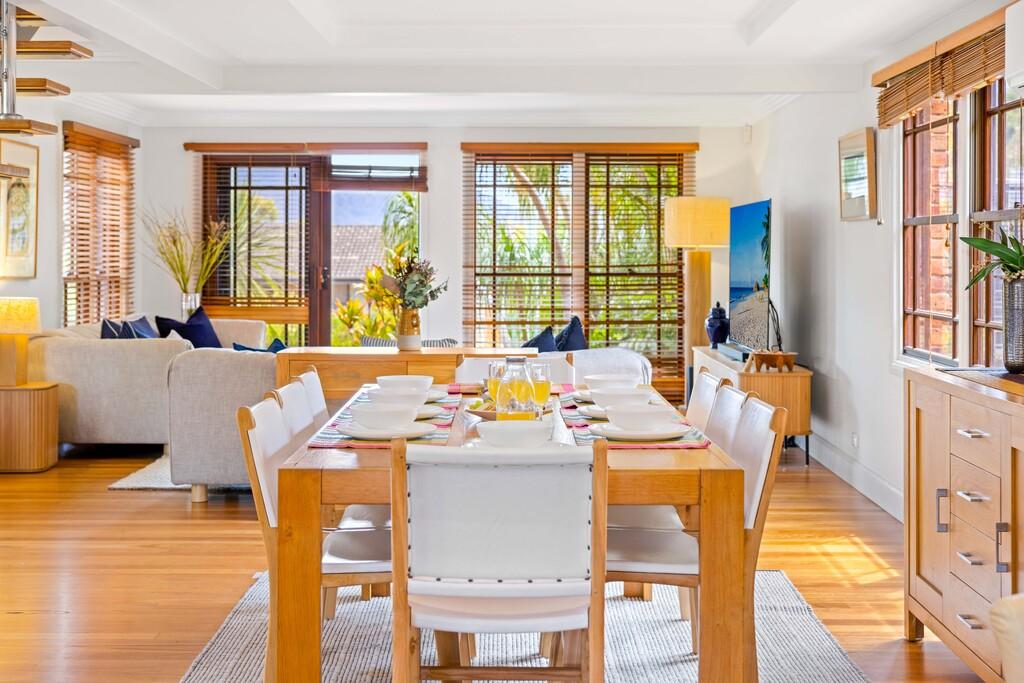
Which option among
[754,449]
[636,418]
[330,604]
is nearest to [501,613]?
[636,418]

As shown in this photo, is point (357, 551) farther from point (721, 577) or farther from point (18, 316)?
point (18, 316)

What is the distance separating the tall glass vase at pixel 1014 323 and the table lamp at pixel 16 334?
5081mm

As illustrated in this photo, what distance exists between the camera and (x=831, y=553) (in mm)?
4379

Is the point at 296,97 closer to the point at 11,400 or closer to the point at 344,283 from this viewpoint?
the point at 344,283

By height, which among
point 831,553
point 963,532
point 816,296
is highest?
point 816,296

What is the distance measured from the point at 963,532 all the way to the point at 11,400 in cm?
523

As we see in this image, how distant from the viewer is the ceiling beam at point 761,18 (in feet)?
15.4

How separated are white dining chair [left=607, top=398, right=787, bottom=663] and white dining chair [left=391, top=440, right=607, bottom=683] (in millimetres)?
413

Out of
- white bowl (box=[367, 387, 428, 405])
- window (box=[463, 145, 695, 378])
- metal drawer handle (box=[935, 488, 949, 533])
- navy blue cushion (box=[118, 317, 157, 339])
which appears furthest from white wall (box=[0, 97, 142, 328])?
metal drawer handle (box=[935, 488, 949, 533])

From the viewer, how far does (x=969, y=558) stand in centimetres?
283

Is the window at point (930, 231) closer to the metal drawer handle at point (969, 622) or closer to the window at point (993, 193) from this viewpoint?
the window at point (993, 193)

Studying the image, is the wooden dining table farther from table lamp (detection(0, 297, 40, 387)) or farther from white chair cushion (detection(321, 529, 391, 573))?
table lamp (detection(0, 297, 40, 387))

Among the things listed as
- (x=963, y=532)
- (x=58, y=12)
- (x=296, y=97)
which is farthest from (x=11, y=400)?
(x=963, y=532)

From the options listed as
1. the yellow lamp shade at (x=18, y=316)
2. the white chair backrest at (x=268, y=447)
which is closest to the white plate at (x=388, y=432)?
the white chair backrest at (x=268, y=447)
